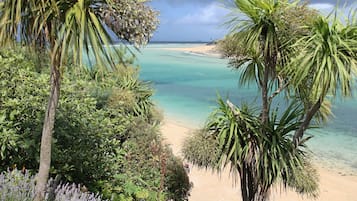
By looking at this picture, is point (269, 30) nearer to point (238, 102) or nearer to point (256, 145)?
point (256, 145)

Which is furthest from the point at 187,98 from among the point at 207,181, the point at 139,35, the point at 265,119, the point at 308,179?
the point at 139,35

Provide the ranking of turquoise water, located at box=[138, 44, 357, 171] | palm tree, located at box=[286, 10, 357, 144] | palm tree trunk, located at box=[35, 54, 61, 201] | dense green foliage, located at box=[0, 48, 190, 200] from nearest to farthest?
palm tree trunk, located at box=[35, 54, 61, 201] < palm tree, located at box=[286, 10, 357, 144] < dense green foliage, located at box=[0, 48, 190, 200] < turquoise water, located at box=[138, 44, 357, 171]

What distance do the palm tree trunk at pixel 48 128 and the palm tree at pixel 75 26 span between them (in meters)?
0.03

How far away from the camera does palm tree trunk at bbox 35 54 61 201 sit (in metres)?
2.68

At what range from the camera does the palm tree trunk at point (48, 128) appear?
268 centimetres

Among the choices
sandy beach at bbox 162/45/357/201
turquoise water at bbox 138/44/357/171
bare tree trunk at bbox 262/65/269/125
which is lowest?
turquoise water at bbox 138/44/357/171

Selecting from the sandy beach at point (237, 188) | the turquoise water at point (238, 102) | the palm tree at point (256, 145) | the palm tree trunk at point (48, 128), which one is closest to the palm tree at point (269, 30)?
the palm tree at point (256, 145)

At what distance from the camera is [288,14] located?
4.19 metres

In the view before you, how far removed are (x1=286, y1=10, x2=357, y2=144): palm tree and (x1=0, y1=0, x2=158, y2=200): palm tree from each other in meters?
1.96

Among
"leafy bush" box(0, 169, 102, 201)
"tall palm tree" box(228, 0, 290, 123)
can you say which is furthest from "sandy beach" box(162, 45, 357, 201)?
"leafy bush" box(0, 169, 102, 201)

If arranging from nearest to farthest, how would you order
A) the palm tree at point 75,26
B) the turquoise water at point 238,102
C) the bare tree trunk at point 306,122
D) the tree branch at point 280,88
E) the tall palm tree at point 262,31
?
the palm tree at point 75,26
the tall palm tree at point 262,31
the bare tree trunk at point 306,122
the tree branch at point 280,88
the turquoise water at point 238,102

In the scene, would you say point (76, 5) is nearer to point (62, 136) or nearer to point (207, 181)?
point (62, 136)

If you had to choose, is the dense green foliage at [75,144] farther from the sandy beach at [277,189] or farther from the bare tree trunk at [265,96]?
the sandy beach at [277,189]

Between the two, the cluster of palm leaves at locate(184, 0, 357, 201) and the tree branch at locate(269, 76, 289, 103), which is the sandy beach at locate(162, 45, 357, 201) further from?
the tree branch at locate(269, 76, 289, 103)
